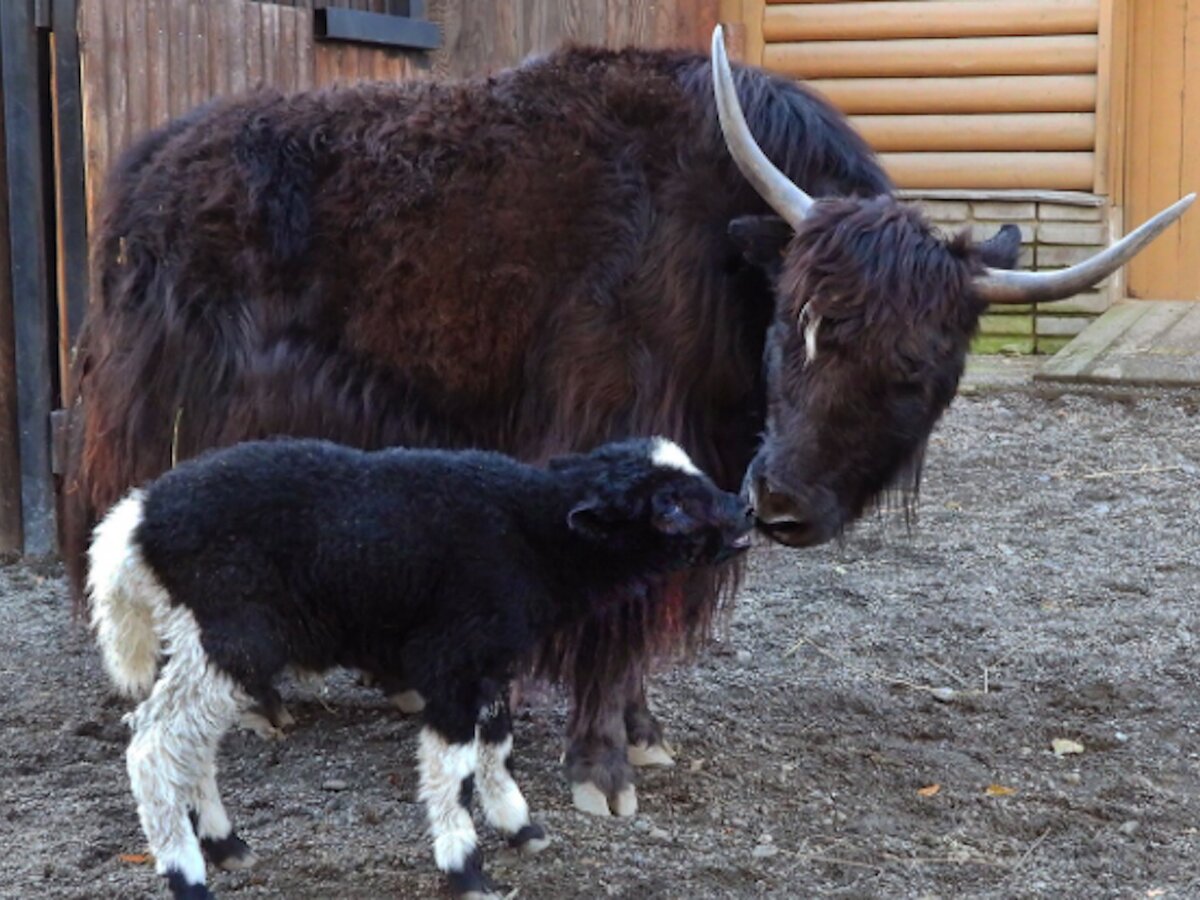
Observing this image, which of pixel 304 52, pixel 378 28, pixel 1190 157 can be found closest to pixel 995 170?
pixel 1190 157

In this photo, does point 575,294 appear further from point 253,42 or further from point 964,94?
point 964,94

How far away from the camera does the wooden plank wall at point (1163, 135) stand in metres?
10.4

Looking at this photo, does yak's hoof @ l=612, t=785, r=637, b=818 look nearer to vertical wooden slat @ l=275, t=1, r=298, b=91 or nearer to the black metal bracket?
vertical wooden slat @ l=275, t=1, r=298, b=91

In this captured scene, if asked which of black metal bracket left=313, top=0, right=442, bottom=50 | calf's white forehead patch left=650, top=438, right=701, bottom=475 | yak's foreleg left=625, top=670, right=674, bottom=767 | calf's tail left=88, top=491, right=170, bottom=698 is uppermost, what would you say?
black metal bracket left=313, top=0, right=442, bottom=50

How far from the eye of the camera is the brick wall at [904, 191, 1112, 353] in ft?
32.6

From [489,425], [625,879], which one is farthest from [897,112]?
[625,879]

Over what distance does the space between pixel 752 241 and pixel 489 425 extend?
0.83 m

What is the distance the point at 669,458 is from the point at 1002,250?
1104 mm

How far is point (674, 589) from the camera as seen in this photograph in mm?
3906

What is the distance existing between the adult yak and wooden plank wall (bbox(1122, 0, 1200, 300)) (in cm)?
706

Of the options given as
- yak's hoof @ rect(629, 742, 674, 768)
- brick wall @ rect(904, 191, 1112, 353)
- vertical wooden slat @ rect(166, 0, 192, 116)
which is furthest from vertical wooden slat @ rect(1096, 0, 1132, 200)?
yak's hoof @ rect(629, 742, 674, 768)

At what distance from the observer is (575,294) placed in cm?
406

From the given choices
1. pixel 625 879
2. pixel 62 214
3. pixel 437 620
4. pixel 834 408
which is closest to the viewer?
pixel 437 620

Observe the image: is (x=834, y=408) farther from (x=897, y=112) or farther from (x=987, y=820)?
(x=897, y=112)
